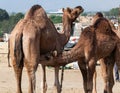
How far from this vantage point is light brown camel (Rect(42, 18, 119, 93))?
9.50 m

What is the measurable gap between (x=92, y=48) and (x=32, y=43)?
1.44 metres

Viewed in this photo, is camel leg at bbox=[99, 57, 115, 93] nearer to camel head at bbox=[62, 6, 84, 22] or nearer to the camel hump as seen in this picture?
camel head at bbox=[62, 6, 84, 22]

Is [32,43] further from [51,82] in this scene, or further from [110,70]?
[51,82]

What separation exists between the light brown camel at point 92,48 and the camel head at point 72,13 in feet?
1.91

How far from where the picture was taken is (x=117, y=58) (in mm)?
10289

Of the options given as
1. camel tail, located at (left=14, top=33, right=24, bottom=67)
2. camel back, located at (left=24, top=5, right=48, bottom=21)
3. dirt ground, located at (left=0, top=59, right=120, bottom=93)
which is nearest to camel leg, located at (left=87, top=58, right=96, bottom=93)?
camel back, located at (left=24, top=5, right=48, bottom=21)

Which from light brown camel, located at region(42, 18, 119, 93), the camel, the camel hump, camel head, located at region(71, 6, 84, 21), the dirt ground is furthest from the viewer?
the dirt ground

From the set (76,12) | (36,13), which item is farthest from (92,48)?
(76,12)

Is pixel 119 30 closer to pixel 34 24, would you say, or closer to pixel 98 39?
pixel 98 39

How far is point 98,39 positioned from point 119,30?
118cm

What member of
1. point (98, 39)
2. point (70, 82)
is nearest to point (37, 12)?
point (98, 39)

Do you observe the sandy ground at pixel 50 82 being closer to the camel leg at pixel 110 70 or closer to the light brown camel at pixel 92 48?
the camel leg at pixel 110 70

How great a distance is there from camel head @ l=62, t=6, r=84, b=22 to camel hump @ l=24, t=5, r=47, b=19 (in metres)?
1.09

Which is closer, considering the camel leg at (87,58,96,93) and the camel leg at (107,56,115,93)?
the camel leg at (87,58,96,93)
